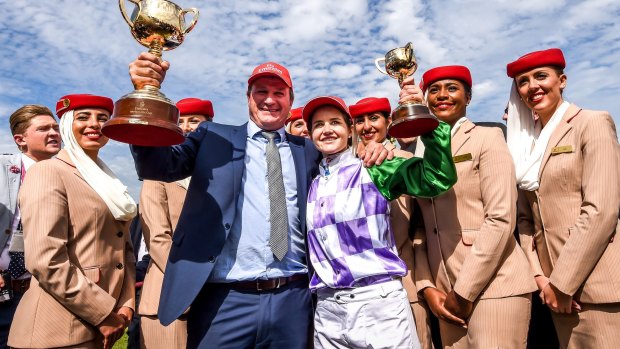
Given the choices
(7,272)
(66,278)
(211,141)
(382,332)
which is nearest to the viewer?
(382,332)

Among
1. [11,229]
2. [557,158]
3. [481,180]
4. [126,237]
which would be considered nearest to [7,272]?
[11,229]

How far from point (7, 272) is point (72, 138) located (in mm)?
1573

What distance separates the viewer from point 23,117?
4.95 metres

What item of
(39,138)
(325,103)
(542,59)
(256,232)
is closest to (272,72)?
(325,103)

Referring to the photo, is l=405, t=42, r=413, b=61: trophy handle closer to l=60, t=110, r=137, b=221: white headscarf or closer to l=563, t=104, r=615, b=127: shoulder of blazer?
l=563, t=104, r=615, b=127: shoulder of blazer

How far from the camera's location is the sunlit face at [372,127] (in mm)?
5227

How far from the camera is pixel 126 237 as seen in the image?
3.82 meters

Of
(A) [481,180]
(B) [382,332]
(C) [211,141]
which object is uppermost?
(C) [211,141]

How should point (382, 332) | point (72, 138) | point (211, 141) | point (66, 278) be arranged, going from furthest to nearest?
point (72, 138), point (211, 141), point (66, 278), point (382, 332)

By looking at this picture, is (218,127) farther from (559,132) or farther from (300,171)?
(559,132)

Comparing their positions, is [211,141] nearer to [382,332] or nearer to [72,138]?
[72,138]

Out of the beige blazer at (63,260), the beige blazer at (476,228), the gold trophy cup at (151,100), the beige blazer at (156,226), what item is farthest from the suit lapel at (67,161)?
the beige blazer at (476,228)

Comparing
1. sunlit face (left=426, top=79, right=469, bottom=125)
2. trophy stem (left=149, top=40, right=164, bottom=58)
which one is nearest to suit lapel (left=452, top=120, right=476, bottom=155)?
sunlit face (left=426, top=79, right=469, bottom=125)

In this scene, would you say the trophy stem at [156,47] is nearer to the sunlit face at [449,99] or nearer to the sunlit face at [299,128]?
the sunlit face at [449,99]
